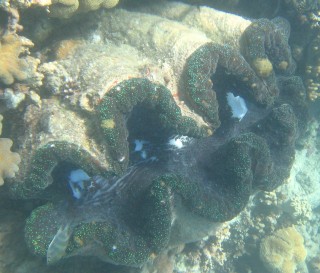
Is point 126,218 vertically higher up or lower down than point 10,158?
lower down

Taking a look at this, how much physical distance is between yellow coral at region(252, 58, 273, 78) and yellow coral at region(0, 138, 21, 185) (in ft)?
11.2

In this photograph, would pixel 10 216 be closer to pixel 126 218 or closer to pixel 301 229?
pixel 126 218

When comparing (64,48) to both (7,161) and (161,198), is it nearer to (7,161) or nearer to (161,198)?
(7,161)

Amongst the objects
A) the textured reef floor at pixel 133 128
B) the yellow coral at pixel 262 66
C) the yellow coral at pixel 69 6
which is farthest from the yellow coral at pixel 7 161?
the yellow coral at pixel 262 66

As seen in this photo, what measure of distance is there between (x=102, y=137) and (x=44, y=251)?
1.29 m

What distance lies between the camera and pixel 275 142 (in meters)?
4.88

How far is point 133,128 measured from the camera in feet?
12.8

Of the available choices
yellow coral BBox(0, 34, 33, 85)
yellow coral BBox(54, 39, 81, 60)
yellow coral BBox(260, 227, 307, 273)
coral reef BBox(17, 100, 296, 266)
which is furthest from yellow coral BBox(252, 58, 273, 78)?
yellow coral BBox(260, 227, 307, 273)

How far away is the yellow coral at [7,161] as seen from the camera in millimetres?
3178

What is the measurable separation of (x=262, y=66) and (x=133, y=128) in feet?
7.12

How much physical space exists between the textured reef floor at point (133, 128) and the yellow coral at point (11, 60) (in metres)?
0.01

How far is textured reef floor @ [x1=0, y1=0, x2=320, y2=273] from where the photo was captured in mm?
3301

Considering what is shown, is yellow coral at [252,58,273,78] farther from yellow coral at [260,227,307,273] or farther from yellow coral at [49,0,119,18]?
yellow coral at [260,227,307,273]

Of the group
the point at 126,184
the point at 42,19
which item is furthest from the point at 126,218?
the point at 42,19
